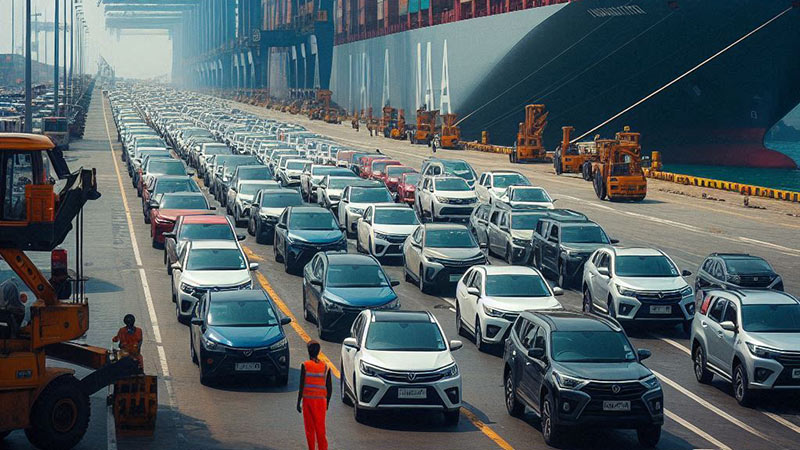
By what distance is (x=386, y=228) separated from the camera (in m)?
32.4

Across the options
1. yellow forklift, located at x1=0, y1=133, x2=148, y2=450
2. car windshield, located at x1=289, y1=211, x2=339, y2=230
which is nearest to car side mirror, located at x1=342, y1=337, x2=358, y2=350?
yellow forklift, located at x1=0, y1=133, x2=148, y2=450

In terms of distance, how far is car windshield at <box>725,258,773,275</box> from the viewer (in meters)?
25.3

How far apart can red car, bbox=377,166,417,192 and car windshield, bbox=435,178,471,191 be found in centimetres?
673

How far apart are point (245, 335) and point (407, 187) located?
87.8ft

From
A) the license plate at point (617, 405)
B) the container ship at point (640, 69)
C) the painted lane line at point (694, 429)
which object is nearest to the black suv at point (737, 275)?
the painted lane line at point (694, 429)

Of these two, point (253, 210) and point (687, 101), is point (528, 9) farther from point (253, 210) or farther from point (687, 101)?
point (253, 210)

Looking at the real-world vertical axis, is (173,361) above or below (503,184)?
below

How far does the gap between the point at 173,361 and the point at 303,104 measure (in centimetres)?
14689

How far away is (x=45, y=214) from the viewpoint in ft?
47.7

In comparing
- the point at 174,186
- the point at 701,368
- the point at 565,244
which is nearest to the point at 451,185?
the point at 174,186

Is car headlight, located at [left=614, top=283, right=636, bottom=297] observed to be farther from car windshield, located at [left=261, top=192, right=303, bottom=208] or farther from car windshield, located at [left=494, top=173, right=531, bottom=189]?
car windshield, located at [left=494, top=173, right=531, bottom=189]

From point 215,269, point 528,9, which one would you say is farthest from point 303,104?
point 215,269

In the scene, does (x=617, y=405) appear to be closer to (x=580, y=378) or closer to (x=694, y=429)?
(x=580, y=378)

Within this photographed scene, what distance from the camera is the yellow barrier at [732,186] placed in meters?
52.7
